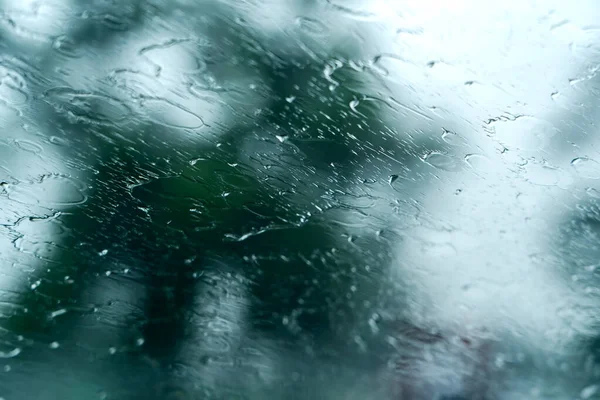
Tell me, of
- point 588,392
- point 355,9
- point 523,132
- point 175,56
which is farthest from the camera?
point 355,9

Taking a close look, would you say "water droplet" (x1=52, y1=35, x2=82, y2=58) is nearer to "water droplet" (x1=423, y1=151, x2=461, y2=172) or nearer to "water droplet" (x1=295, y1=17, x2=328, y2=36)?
"water droplet" (x1=295, y1=17, x2=328, y2=36)

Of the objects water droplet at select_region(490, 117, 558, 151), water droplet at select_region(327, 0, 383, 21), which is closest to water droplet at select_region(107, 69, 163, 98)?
water droplet at select_region(327, 0, 383, 21)

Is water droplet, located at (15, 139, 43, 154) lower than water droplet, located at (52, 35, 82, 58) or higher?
lower

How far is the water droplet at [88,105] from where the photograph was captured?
84.0 inches

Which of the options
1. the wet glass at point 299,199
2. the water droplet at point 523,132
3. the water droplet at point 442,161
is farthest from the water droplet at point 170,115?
the water droplet at point 523,132

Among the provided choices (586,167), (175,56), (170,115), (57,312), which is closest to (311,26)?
(175,56)

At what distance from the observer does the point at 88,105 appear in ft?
7.12

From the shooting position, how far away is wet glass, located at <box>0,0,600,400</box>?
142cm

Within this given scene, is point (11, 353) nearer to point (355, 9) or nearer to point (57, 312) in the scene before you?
point (57, 312)

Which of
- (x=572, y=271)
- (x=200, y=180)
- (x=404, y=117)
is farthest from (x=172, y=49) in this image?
(x=572, y=271)

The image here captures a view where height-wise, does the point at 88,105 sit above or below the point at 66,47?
below

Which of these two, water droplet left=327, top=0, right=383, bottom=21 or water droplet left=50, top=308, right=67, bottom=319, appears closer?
water droplet left=50, top=308, right=67, bottom=319

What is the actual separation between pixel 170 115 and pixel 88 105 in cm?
30

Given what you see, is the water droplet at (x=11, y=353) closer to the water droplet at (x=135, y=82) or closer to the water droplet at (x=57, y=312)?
the water droplet at (x=57, y=312)
